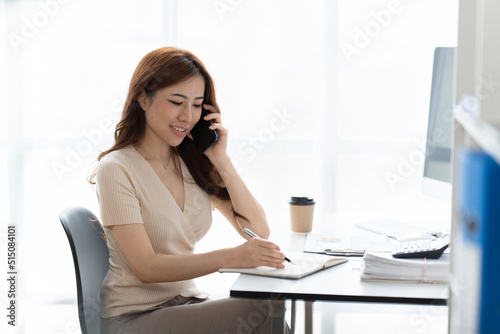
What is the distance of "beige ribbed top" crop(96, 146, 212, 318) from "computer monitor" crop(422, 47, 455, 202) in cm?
86

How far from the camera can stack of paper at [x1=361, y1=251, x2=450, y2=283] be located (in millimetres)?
1352

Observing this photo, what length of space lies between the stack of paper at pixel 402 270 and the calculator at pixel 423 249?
8 centimetres

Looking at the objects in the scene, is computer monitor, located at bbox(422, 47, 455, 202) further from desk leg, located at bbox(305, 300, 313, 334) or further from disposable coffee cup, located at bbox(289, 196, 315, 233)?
desk leg, located at bbox(305, 300, 313, 334)

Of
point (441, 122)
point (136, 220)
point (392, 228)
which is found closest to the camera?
point (136, 220)

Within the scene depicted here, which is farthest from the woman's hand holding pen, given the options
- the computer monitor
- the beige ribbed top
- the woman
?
the computer monitor

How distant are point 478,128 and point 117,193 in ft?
3.55

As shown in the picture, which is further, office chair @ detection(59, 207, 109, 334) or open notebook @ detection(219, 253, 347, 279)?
office chair @ detection(59, 207, 109, 334)

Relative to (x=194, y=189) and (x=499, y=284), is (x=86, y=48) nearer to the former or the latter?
(x=194, y=189)

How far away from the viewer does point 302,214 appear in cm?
199

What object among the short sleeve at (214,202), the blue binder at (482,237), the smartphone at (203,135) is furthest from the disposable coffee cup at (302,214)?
the blue binder at (482,237)

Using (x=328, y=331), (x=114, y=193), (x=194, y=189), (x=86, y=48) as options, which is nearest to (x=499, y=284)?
(x=114, y=193)

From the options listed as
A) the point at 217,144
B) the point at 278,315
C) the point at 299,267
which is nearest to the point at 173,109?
the point at 217,144

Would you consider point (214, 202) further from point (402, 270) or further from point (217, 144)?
point (402, 270)

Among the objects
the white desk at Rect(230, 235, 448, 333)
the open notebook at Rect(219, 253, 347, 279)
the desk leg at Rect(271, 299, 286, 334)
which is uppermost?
the open notebook at Rect(219, 253, 347, 279)
